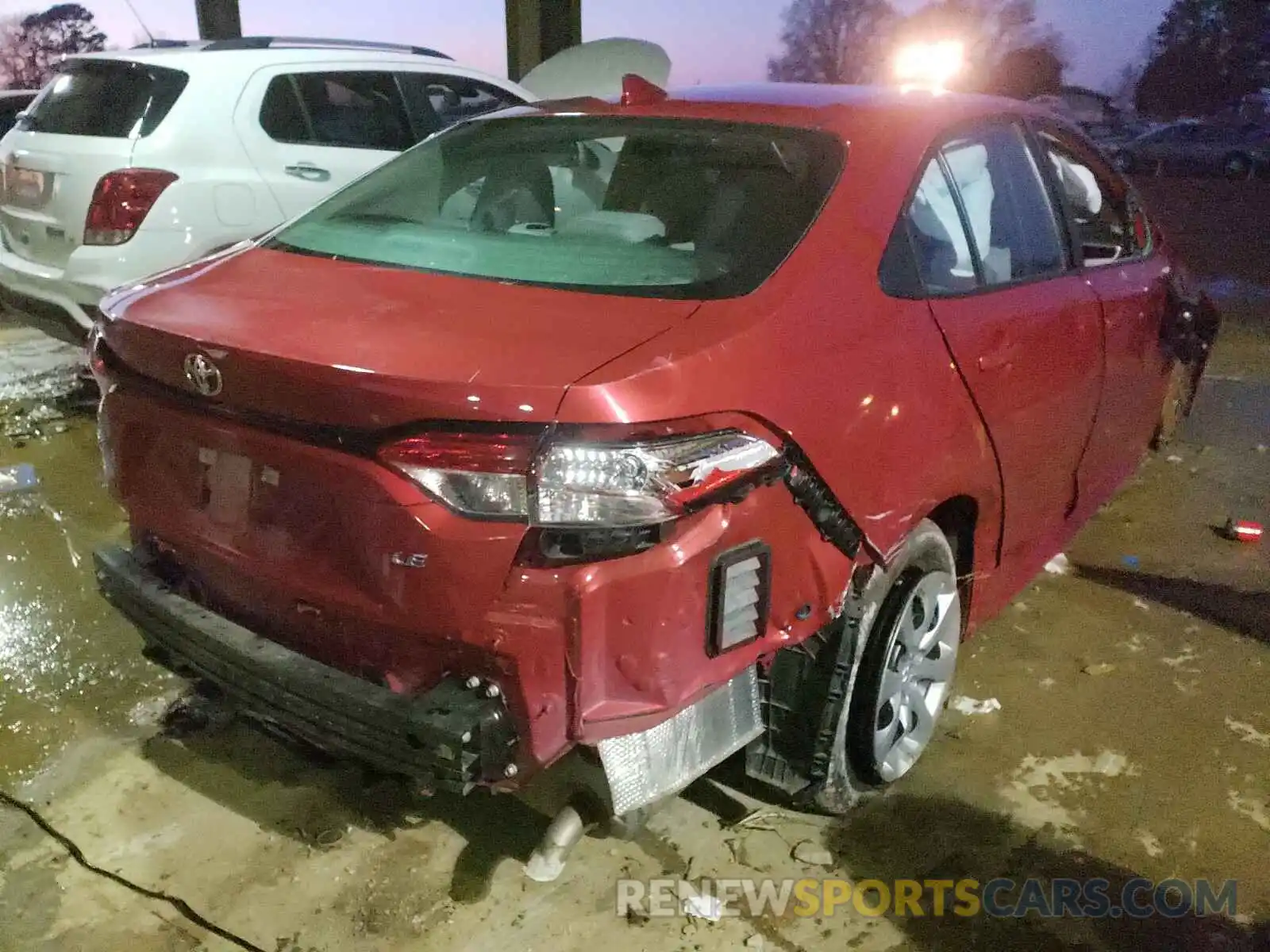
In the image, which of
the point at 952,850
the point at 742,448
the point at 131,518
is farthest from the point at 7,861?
the point at 952,850

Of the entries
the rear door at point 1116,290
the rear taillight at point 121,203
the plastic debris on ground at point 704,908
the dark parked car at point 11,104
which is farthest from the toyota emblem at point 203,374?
the dark parked car at point 11,104

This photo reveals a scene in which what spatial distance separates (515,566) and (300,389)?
0.50 m

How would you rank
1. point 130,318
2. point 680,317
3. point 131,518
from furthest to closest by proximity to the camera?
point 131,518 < point 130,318 < point 680,317

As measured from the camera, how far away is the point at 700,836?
2.51 metres

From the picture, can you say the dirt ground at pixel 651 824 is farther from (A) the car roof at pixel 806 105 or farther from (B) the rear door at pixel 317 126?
(B) the rear door at pixel 317 126

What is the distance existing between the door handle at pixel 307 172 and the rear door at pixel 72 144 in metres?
0.58

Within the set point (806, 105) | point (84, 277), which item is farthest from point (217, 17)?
point (806, 105)

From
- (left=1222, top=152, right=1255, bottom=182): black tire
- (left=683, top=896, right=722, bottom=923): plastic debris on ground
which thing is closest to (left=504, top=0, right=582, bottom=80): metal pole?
(left=683, top=896, right=722, bottom=923): plastic debris on ground

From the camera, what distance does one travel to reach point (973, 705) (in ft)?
10.2

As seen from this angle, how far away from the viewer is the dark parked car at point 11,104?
7.99 m

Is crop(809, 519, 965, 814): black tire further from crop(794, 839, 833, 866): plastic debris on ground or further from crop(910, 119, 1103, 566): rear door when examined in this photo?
crop(910, 119, 1103, 566): rear door

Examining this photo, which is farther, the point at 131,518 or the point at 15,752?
the point at 15,752

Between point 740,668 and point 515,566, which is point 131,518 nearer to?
point 515,566

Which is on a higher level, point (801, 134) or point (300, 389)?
point (801, 134)
